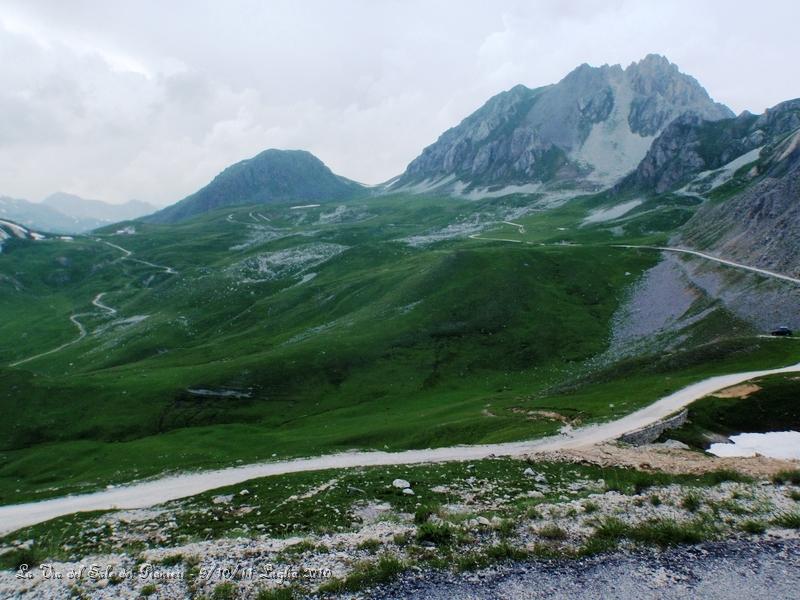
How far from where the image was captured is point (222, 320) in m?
162

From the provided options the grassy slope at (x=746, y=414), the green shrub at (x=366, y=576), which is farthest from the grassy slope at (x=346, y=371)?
the green shrub at (x=366, y=576)

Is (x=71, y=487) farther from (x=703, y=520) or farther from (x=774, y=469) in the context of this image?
(x=774, y=469)

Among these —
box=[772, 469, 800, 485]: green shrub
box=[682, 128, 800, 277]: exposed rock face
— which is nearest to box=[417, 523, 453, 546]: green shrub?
box=[772, 469, 800, 485]: green shrub

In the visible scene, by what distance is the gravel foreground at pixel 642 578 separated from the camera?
16.5 meters

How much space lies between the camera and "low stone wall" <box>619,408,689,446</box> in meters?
41.6

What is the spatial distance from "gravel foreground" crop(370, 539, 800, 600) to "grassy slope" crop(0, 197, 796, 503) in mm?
28499

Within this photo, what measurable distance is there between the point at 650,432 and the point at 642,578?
28.1 metres

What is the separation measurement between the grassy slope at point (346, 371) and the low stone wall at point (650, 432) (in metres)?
6.67

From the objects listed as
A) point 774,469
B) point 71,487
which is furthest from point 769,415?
point 71,487

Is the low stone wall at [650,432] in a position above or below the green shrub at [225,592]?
below

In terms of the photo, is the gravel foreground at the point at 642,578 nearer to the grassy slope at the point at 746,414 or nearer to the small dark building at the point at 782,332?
the grassy slope at the point at 746,414

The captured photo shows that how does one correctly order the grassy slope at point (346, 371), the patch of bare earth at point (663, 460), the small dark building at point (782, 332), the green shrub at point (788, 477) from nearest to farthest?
1. the green shrub at point (788, 477)
2. the patch of bare earth at point (663, 460)
3. the grassy slope at point (346, 371)
4. the small dark building at point (782, 332)

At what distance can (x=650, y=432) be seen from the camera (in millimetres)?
42188

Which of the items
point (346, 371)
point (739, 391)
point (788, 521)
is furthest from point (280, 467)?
point (346, 371)
